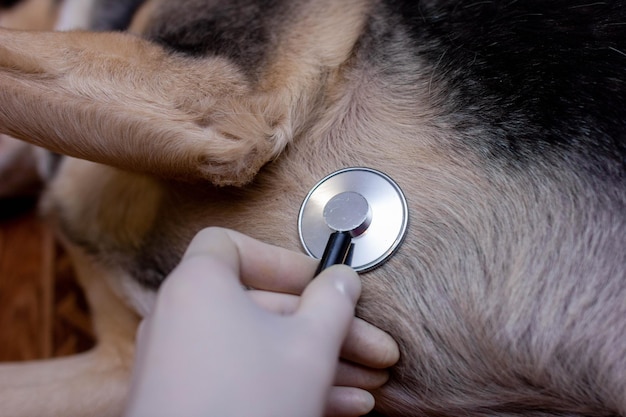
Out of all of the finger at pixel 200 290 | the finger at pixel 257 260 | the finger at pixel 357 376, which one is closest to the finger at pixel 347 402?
the finger at pixel 357 376

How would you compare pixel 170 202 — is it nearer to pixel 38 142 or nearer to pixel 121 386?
pixel 38 142

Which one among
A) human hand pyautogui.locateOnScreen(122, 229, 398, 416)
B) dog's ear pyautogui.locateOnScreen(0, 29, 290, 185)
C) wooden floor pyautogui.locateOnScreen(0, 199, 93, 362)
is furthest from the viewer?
wooden floor pyautogui.locateOnScreen(0, 199, 93, 362)

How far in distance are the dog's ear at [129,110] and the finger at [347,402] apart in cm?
32

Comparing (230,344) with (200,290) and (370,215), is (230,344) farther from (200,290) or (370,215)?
(370,215)

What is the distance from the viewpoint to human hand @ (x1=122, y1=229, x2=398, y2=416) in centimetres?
44

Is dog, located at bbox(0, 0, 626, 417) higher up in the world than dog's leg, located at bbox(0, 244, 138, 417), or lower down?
higher up

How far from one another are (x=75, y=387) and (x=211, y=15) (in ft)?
2.33

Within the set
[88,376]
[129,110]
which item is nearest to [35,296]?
[88,376]

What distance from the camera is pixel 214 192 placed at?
2.98 ft

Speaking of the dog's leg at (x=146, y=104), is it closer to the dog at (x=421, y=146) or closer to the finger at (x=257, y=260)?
the dog at (x=421, y=146)

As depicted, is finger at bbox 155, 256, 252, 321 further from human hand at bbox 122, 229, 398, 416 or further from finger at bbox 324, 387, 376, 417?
finger at bbox 324, 387, 376, 417

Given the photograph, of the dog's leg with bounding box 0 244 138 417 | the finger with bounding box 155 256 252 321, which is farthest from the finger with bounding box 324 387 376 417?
the dog's leg with bounding box 0 244 138 417

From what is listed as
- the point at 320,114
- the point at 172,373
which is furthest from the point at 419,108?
the point at 172,373

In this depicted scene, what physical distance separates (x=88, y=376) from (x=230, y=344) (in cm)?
76
